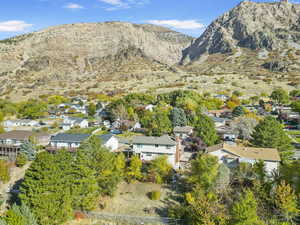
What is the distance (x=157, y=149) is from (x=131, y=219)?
1210cm

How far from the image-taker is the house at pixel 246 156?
3322cm

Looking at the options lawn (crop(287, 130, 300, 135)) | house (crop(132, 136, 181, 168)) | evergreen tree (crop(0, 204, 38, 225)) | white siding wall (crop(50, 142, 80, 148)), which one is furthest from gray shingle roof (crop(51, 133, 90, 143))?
lawn (crop(287, 130, 300, 135))

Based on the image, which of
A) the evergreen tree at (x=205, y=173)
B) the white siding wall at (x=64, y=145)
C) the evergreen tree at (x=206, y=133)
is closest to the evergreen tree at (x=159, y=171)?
the evergreen tree at (x=205, y=173)

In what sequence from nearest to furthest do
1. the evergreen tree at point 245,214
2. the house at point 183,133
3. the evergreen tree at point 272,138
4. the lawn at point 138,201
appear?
the evergreen tree at point 245,214
the lawn at point 138,201
the evergreen tree at point 272,138
the house at point 183,133

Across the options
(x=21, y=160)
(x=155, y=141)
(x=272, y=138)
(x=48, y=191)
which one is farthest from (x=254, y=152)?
(x=21, y=160)

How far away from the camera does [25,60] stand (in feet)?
536

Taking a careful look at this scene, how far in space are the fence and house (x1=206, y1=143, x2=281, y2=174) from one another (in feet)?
40.8

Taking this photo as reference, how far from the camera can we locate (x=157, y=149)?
38.6 metres

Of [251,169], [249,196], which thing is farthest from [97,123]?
[249,196]

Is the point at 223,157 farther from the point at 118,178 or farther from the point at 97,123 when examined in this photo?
the point at 97,123

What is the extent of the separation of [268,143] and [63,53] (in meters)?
167

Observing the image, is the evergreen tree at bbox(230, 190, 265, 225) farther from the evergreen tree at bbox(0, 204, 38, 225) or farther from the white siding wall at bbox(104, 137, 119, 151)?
the white siding wall at bbox(104, 137, 119, 151)

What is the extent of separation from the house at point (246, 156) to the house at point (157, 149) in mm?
5235

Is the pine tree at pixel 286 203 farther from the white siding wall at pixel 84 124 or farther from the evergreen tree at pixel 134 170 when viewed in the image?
the white siding wall at pixel 84 124
